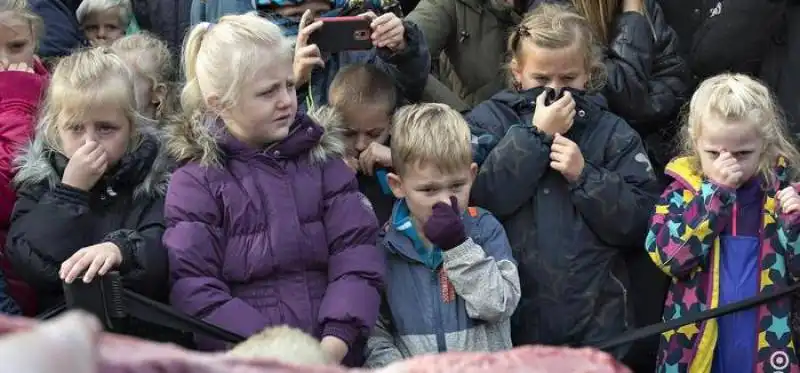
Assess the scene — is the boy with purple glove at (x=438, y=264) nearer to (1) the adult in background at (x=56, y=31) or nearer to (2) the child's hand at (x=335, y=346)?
(2) the child's hand at (x=335, y=346)

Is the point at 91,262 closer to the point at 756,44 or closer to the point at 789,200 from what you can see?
the point at 789,200

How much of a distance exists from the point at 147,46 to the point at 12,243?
1091 millimetres

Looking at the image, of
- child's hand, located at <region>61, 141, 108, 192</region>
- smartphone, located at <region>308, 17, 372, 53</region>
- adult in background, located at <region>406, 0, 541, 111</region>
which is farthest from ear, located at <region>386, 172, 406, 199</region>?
adult in background, located at <region>406, 0, 541, 111</region>

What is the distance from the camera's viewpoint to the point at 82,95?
3.28 metres

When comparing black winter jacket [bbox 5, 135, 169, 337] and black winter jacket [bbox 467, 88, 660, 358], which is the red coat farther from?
black winter jacket [bbox 467, 88, 660, 358]

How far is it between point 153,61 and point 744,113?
1.97 m

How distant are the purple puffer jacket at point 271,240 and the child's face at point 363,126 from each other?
0.44 metres

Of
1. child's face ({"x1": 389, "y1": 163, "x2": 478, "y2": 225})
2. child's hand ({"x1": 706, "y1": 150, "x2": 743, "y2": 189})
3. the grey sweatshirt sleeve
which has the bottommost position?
the grey sweatshirt sleeve

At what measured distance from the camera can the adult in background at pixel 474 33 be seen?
173 inches

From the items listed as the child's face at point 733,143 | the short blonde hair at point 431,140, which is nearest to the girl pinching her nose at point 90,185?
the short blonde hair at point 431,140

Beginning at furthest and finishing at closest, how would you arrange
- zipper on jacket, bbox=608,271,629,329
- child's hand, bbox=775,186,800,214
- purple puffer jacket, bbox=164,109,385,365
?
zipper on jacket, bbox=608,271,629,329
child's hand, bbox=775,186,800,214
purple puffer jacket, bbox=164,109,385,365

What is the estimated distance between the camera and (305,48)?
364 centimetres

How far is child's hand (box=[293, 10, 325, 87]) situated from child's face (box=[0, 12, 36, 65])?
901 mm

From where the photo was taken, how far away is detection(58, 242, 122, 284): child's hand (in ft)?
9.55
